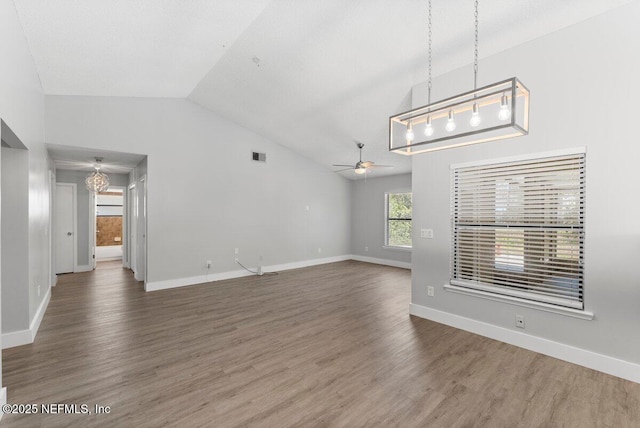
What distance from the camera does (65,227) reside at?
6637 mm

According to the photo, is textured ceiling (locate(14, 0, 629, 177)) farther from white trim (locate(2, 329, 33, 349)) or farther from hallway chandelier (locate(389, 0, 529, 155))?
white trim (locate(2, 329, 33, 349))

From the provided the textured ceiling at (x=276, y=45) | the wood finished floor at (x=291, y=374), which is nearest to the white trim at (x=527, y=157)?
the textured ceiling at (x=276, y=45)

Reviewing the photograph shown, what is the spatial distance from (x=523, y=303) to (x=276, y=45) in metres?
4.05

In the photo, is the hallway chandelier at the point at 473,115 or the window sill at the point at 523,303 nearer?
the hallway chandelier at the point at 473,115

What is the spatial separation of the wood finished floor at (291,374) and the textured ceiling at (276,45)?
3.14 m

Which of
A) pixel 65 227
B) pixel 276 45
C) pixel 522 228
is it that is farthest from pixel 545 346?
pixel 65 227

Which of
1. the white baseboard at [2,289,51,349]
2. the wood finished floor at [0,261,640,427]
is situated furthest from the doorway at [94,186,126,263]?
the white baseboard at [2,289,51,349]

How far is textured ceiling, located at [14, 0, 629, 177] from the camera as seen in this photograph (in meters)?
2.62

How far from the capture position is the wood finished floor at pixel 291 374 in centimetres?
197

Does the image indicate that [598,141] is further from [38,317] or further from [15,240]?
[38,317]

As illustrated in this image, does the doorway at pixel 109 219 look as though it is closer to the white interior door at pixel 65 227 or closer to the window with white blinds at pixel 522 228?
the white interior door at pixel 65 227

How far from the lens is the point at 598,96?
2.58 m

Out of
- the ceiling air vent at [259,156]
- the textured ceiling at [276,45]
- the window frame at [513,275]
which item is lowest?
the window frame at [513,275]

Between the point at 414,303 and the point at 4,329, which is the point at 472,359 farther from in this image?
the point at 4,329
